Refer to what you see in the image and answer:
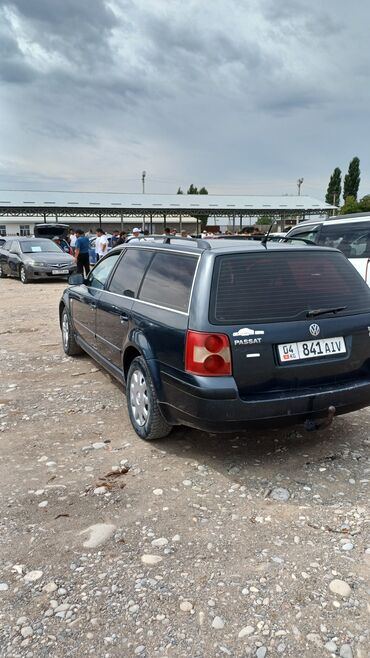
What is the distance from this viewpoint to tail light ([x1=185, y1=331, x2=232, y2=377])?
3.21 m

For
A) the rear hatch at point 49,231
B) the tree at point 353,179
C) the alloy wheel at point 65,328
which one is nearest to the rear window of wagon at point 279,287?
the alloy wheel at point 65,328

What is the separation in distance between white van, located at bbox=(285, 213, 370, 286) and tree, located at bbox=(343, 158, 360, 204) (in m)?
73.0

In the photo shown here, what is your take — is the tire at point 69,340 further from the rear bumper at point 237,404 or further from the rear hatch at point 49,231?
the rear hatch at point 49,231

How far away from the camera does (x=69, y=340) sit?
6648 millimetres

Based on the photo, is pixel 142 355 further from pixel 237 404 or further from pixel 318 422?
pixel 318 422

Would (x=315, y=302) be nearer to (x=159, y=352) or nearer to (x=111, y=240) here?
(x=159, y=352)

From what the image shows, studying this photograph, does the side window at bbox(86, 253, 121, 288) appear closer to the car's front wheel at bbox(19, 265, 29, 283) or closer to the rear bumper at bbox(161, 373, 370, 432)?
the rear bumper at bbox(161, 373, 370, 432)

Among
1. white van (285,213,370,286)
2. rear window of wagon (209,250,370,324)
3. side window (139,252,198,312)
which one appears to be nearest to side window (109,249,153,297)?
side window (139,252,198,312)

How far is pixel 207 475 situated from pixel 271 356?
96 cm

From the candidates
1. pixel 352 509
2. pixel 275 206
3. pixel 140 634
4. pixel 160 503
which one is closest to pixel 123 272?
pixel 160 503

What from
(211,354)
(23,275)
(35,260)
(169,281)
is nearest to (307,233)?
(169,281)

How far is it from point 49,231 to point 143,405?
31.2 metres

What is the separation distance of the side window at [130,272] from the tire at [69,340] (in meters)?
1.73

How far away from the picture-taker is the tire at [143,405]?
3.79 metres
